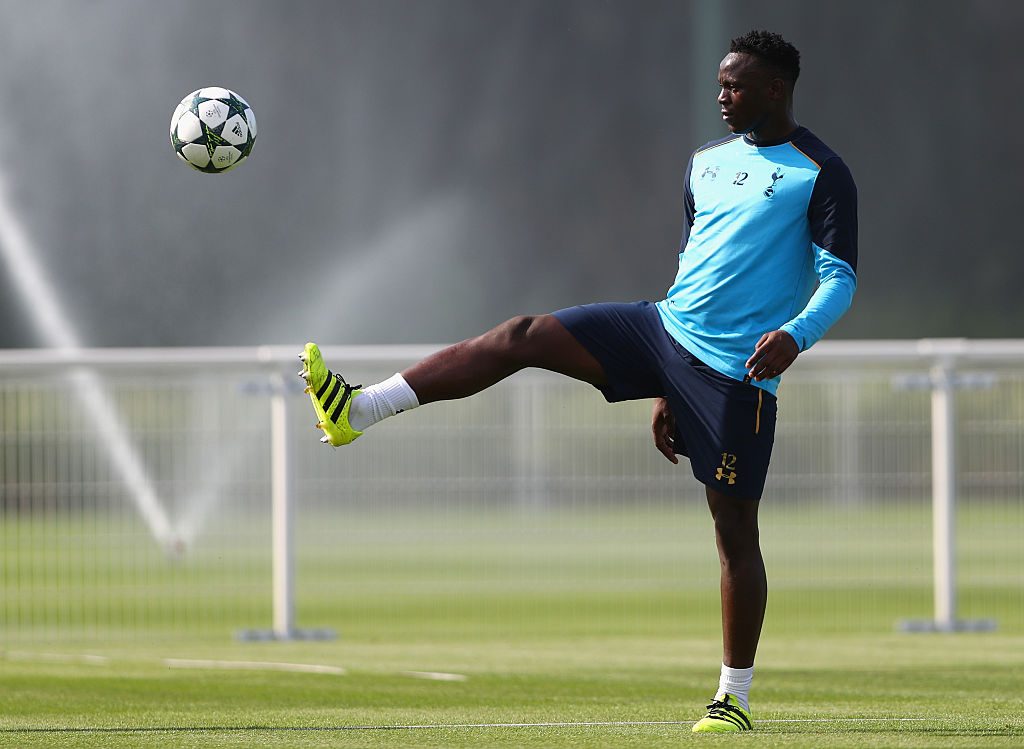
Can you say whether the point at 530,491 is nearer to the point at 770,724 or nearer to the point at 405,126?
the point at 770,724

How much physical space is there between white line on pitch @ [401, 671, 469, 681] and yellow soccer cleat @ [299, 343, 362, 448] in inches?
79.6

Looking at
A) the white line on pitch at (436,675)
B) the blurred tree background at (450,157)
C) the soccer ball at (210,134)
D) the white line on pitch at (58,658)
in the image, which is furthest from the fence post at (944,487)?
the blurred tree background at (450,157)

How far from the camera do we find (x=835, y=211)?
15.8 feet

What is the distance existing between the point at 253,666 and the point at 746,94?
128 inches

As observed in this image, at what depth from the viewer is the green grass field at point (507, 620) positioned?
19.3 ft

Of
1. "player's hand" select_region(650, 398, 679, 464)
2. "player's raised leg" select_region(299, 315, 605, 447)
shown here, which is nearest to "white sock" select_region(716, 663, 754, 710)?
"player's hand" select_region(650, 398, 679, 464)

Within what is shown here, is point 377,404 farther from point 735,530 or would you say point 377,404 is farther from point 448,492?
point 448,492

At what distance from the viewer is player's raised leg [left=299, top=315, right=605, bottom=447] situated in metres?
4.76

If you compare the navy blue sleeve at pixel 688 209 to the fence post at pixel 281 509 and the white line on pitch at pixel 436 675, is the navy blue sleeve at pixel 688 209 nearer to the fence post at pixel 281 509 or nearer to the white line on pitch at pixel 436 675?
the white line on pitch at pixel 436 675

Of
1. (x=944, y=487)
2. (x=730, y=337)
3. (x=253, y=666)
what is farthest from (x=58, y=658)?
(x=944, y=487)

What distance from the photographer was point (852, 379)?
9062mm

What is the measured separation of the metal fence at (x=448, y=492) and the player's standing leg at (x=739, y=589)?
12.0ft

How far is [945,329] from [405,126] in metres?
8.37

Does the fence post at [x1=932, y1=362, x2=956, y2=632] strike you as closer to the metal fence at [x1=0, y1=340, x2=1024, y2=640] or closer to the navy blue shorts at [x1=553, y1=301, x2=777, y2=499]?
the metal fence at [x1=0, y1=340, x2=1024, y2=640]
